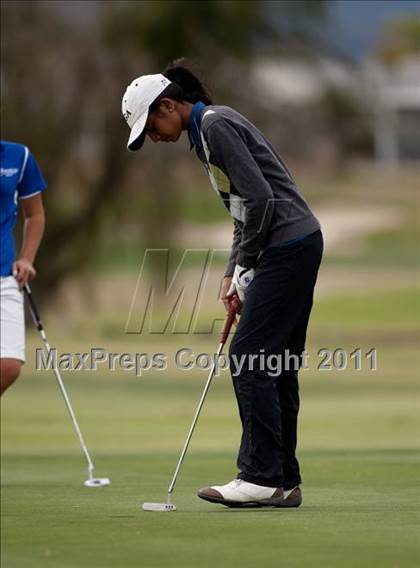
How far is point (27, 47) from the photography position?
2897cm

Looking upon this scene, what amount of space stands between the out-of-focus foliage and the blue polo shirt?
109175mm

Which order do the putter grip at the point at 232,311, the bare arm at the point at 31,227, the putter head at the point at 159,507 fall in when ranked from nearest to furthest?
the putter head at the point at 159,507, the putter grip at the point at 232,311, the bare arm at the point at 31,227

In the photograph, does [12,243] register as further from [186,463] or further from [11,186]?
[186,463]

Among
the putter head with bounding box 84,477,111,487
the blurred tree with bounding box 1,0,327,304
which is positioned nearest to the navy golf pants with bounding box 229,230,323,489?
the putter head with bounding box 84,477,111,487

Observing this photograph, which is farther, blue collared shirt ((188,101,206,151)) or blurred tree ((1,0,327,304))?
blurred tree ((1,0,327,304))

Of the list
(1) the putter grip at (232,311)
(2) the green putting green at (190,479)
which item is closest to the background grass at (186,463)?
(2) the green putting green at (190,479)

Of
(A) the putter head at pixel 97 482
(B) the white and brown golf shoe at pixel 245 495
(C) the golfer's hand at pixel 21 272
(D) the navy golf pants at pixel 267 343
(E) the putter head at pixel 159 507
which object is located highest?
(C) the golfer's hand at pixel 21 272

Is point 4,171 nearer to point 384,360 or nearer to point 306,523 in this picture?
point 306,523

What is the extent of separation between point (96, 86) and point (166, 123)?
22002mm

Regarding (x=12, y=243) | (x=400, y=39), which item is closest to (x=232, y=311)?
(x=12, y=243)

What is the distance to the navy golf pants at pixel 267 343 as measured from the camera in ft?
26.8

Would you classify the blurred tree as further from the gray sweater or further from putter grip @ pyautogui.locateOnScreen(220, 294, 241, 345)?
the gray sweater

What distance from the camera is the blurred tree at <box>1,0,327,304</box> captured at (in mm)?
29156

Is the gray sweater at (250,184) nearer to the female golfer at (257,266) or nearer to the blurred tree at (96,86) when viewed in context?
the female golfer at (257,266)
